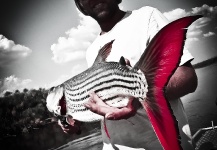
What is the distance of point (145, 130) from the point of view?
158cm

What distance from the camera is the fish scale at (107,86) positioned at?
1196 millimetres

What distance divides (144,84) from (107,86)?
0.25 meters

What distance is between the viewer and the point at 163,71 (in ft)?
3.38

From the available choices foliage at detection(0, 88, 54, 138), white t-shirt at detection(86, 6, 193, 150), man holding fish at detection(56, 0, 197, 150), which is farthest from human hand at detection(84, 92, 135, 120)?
foliage at detection(0, 88, 54, 138)

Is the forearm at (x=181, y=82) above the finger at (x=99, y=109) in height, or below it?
above

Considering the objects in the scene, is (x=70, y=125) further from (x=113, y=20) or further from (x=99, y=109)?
(x=113, y=20)

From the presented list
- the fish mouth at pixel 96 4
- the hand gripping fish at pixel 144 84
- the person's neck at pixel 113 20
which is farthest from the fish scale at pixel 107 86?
the fish mouth at pixel 96 4

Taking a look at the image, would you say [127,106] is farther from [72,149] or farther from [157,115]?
[72,149]

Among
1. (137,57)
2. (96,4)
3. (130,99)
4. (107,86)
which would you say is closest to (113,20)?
(96,4)

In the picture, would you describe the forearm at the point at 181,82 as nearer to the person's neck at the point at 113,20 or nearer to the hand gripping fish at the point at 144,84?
the hand gripping fish at the point at 144,84

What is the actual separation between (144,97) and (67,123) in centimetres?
90

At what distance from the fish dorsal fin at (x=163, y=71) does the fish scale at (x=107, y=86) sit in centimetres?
7

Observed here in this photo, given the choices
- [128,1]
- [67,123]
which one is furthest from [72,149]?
[67,123]

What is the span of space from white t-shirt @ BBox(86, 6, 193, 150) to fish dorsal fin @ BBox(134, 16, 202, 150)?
479 mm
